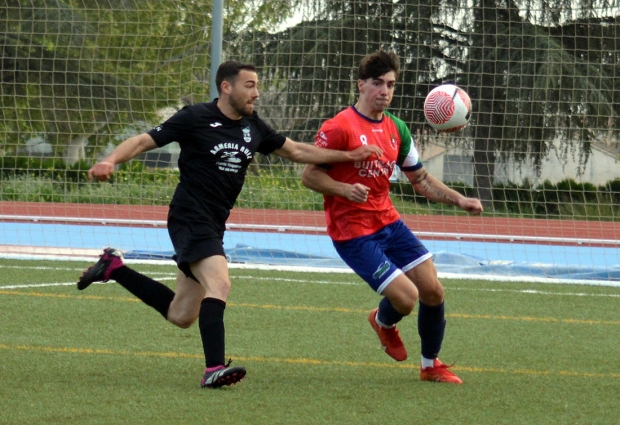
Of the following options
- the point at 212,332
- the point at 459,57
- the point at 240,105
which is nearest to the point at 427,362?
the point at 212,332

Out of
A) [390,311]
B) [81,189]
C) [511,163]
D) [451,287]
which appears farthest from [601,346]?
[81,189]

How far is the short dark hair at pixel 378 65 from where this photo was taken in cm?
605

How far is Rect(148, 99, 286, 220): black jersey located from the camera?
5.93 meters

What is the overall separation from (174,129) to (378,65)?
1276 mm

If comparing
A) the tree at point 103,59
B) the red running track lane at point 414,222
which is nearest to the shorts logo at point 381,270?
the tree at point 103,59

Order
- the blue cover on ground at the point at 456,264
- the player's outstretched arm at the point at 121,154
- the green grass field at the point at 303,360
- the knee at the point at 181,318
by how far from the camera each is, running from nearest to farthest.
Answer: the green grass field at the point at 303,360 < the player's outstretched arm at the point at 121,154 < the knee at the point at 181,318 < the blue cover on ground at the point at 456,264

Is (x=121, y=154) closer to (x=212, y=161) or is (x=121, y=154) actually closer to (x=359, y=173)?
(x=212, y=161)

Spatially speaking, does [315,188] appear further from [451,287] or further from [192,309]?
[451,287]

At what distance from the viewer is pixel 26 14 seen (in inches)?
556

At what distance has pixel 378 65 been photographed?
19.9 feet

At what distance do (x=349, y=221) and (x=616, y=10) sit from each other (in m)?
9.41

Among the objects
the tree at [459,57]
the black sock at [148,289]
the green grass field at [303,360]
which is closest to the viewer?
the green grass field at [303,360]

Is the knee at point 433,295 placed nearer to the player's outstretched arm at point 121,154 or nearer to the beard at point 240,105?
the beard at point 240,105

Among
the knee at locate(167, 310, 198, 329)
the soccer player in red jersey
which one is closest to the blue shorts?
the soccer player in red jersey
